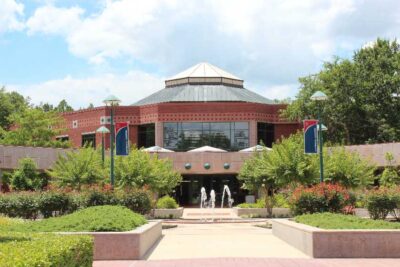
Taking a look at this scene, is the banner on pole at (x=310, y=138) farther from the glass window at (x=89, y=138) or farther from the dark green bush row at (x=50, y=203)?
the glass window at (x=89, y=138)

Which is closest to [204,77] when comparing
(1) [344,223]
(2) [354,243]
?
(1) [344,223]

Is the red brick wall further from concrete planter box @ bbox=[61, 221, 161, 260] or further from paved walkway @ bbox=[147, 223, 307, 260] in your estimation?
concrete planter box @ bbox=[61, 221, 161, 260]

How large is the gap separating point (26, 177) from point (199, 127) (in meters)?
21.2

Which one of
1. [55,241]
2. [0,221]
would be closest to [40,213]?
[0,221]

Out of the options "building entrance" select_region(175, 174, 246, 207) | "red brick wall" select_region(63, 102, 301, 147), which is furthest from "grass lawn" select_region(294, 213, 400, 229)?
"red brick wall" select_region(63, 102, 301, 147)

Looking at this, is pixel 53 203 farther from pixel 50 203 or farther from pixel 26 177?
pixel 26 177

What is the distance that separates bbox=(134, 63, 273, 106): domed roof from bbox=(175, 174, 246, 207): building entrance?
8640 millimetres

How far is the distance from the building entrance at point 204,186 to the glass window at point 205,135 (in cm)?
320

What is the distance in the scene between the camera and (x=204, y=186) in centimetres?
5441

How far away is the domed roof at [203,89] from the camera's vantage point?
6016cm

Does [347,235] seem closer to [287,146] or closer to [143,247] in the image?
[143,247]

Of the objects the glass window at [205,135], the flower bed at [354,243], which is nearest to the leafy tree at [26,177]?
the glass window at [205,135]

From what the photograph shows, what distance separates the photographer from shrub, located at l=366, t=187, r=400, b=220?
80.7 feet

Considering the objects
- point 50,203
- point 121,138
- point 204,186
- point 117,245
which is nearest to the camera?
point 117,245
